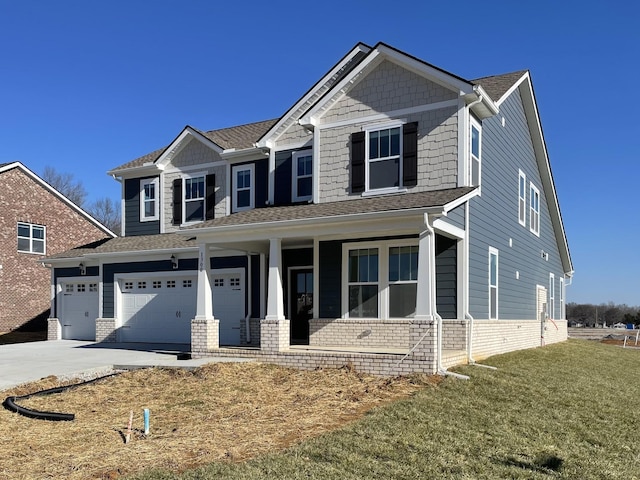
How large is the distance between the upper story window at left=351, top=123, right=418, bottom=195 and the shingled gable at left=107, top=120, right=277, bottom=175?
4.80 m

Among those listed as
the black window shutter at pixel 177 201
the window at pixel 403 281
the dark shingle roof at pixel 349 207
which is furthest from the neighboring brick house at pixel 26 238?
the window at pixel 403 281

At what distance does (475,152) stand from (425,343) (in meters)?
5.48

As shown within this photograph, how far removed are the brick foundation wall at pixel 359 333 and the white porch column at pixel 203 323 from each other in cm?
243

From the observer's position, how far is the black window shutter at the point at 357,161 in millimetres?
14328

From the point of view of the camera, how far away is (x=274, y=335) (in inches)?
510

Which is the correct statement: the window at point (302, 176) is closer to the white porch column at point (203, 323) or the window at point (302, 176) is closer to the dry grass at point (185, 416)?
the white porch column at point (203, 323)

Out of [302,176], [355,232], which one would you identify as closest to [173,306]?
[302,176]

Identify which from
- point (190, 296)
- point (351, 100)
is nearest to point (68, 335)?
point (190, 296)

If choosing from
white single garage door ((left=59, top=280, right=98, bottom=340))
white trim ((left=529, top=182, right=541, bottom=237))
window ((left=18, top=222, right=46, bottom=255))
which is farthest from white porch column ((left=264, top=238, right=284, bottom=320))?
window ((left=18, top=222, right=46, bottom=255))

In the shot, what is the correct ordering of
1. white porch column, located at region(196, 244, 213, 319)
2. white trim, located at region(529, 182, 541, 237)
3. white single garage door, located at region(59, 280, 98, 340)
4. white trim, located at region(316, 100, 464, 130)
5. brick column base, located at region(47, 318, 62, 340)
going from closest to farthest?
white trim, located at region(316, 100, 464, 130), white porch column, located at region(196, 244, 213, 319), white trim, located at region(529, 182, 541, 237), white single garage door, located at region(59, 280, 98, 340), brick column base, located at region(47, 318, 62, 340)

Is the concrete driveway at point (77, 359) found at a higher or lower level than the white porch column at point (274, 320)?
lower

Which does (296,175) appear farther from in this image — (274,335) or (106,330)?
(106,330)

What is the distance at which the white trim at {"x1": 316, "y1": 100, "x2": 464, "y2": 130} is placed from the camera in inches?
533

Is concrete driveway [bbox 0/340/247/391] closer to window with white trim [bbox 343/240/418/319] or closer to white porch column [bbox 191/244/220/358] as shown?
white porch column [bbox 191/244/220/358]
